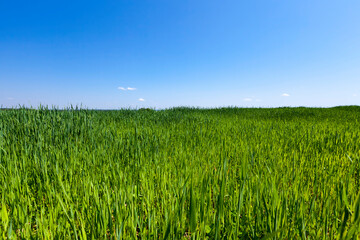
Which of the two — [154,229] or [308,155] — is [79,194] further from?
[308,155]

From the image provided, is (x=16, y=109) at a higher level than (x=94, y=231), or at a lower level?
higher

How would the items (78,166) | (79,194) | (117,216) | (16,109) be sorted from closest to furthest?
1. (117,216)
2. (79,194)
3. (78,166)
4. (16,109)

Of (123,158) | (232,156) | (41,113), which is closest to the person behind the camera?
(123,158)

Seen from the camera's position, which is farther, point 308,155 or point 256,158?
point 308,155

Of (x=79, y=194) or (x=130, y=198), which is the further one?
(x=79, y=194)

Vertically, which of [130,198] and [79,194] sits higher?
[130,198]

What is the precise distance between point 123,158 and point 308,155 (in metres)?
3.17

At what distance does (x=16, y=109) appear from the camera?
6426 mm

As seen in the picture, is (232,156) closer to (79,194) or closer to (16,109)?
(79,194)

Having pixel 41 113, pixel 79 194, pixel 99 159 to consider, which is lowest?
pixel 79 194

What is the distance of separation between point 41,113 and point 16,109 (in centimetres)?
182

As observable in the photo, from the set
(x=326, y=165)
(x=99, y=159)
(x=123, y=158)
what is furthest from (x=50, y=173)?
(x=326, y=165)

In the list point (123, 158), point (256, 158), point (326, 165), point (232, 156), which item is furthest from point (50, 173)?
point (326, 165)

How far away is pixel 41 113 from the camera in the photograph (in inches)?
218
